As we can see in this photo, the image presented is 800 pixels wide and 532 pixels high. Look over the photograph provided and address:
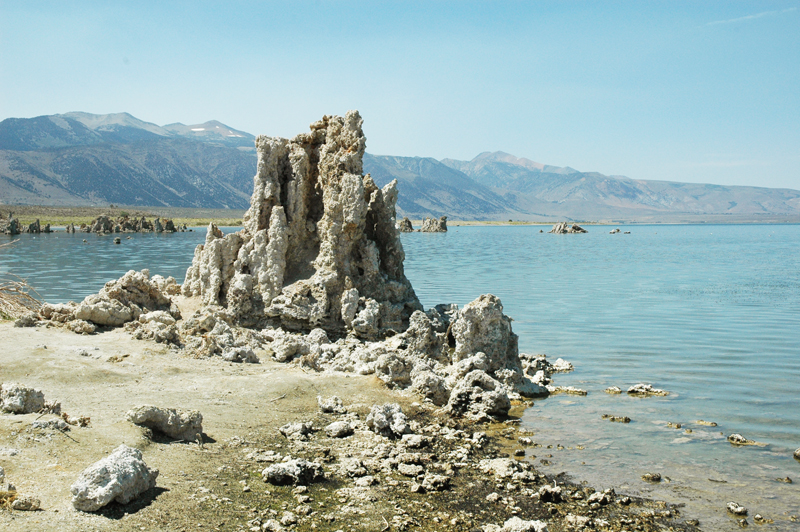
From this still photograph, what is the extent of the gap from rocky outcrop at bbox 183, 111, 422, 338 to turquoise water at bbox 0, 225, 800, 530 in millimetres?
4446

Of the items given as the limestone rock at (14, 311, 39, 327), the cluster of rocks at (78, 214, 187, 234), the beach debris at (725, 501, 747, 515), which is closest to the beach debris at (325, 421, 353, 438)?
the beach debris at (725, 501, 747, 515)

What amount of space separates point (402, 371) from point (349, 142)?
758 cm

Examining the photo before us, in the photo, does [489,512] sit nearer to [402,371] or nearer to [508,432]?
[508,432]

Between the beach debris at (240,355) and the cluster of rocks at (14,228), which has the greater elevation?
the beach debris at (240,355)

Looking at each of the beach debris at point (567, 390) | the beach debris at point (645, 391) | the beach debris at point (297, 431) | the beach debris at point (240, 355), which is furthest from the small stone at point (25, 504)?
the beach debris at point (645, 391)

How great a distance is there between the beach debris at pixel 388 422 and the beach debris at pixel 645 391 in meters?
5.42

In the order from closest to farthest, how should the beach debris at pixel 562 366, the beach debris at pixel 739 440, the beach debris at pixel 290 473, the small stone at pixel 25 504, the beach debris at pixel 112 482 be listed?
1. the small stone at pixel 25 504
2. the beach debris at pixel 112 482
3. the beach debris at pixel 290 473
4. the beach debris at pixel 739 440
5. the beach debris at pixel 562 366

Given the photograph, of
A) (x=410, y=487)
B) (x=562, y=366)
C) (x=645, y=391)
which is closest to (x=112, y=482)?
(x=410, y=487)

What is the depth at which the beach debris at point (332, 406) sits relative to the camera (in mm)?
10281

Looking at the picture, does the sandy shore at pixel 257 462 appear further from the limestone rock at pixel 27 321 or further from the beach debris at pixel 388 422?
the limestone rock at pixel 27 321

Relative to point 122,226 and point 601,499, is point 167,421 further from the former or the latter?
point 122,226

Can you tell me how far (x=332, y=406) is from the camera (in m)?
10.3

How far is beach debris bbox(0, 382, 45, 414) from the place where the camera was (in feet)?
26.0

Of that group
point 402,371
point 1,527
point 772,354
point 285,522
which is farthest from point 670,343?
point 1,527
